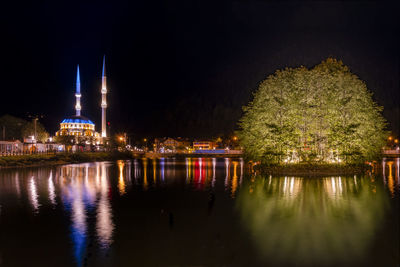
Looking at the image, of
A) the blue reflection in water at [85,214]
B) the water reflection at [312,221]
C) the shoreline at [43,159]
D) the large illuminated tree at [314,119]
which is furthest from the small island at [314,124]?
the shoreline at [43,159]

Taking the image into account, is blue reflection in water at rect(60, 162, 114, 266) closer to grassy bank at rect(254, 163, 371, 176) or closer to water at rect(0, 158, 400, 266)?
water at rect(0, 158, 400, 266)

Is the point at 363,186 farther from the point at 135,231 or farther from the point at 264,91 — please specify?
the point at 135,231

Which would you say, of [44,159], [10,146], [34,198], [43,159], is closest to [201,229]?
[34,198]

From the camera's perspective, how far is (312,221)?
16.9 metres

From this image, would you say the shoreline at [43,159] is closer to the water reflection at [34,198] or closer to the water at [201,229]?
the water reflection at [34,198]

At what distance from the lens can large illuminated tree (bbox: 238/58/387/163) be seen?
41.4 metres

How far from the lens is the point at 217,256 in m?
11.9

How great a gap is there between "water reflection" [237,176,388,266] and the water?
32 mm

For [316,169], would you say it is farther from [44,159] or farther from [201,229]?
[44,159]

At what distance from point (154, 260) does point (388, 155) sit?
126218 mm

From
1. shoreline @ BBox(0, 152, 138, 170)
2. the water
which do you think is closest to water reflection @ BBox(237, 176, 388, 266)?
the water

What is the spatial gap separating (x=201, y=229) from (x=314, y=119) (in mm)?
29351

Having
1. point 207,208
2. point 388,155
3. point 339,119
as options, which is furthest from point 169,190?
point 388,155

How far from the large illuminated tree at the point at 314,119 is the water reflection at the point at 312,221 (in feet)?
44.2
